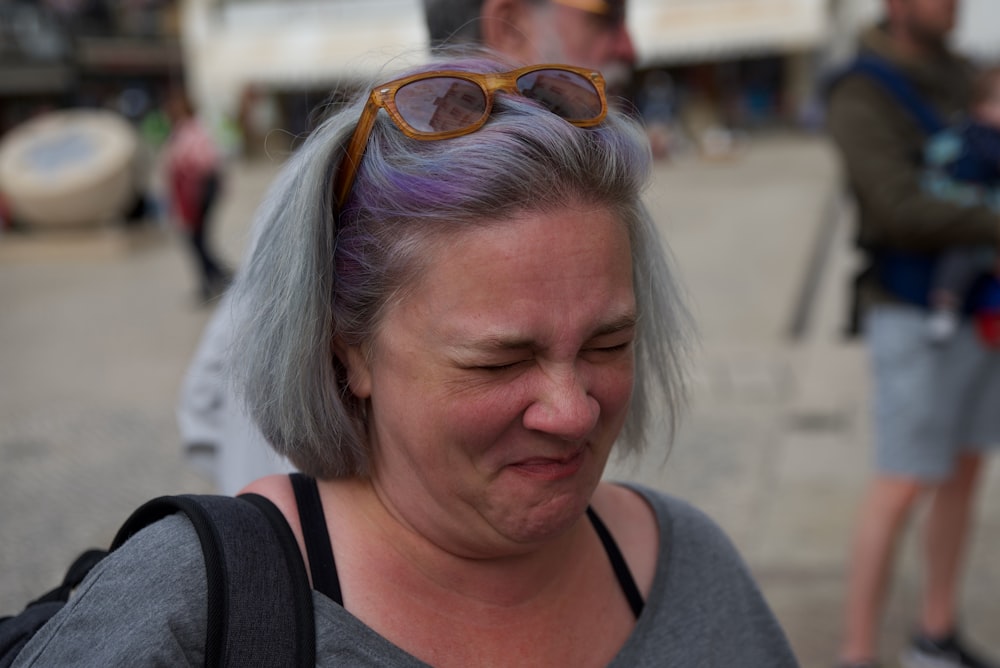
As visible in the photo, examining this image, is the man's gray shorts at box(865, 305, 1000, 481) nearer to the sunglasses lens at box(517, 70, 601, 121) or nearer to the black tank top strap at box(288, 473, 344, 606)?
the sunglasses lens at box(517, 70, 601, 121)

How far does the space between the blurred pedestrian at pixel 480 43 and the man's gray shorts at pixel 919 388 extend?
1.15m

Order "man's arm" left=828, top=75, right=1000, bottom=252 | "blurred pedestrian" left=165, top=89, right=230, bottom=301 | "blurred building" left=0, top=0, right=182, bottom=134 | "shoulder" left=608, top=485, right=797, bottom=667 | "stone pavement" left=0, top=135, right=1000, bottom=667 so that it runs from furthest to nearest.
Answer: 1. "blurred building" left=0, top=0, right=182, bottom=134
2. "blurred pedestrian" left=165, top=89, right=230, bottom=301
3. "stone pavement" left=0, top=135, right=1000, bottom=667
4. "man's arm" left=828, top=75, right=1000, bottom=252
5. "shoulder" left=608, top=485, right=797, bottom=667

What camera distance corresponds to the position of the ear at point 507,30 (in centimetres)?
212

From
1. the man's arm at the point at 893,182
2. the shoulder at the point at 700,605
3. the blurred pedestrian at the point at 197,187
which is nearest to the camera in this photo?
the shoulder at the point at 700,605

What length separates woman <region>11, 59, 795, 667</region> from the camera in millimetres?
1200

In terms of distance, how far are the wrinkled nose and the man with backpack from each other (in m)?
1.88

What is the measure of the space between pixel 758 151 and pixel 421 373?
2258 cm

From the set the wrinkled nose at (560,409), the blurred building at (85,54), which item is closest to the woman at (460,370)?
the wrinkled nose at (560,409)

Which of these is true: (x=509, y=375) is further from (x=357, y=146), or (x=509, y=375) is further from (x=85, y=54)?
(x=85, y=54)

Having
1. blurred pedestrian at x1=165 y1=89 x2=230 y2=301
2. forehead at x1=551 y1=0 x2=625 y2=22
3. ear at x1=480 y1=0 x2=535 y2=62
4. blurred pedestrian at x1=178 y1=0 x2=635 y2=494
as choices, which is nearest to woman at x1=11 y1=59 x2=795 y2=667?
blurred pedestrian at x1=178 y1=0 x2=635 y2=494

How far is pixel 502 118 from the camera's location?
1.25 m

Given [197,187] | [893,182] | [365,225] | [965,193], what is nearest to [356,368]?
[365,225]

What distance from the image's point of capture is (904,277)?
2.92 metres

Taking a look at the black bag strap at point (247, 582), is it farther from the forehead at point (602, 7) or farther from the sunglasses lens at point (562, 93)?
the forehead at point (602, 7)
